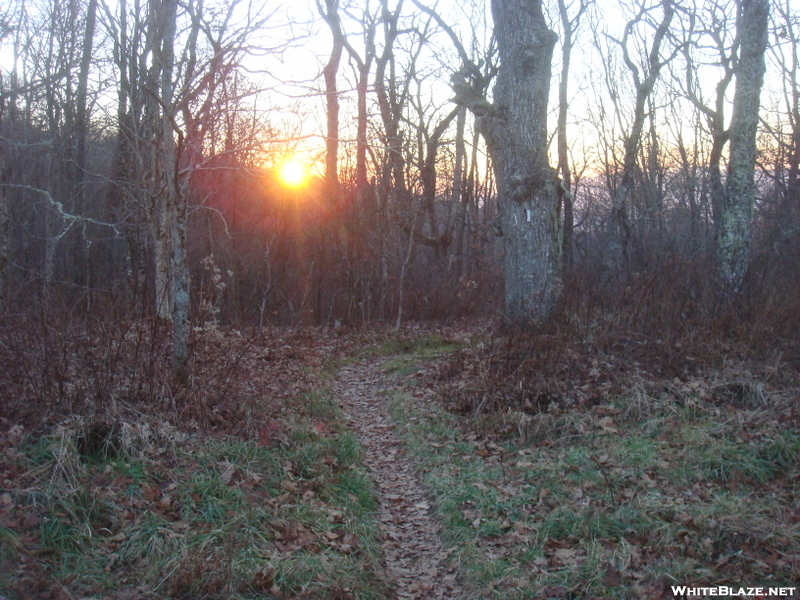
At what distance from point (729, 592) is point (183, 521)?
154 inches

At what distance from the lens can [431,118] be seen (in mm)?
23641

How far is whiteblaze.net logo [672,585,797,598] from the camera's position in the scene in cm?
386

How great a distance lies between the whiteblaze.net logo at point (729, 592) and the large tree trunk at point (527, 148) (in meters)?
6.76

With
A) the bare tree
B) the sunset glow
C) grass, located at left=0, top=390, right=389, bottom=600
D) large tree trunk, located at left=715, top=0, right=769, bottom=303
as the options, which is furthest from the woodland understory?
the bare tree

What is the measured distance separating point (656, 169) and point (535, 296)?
24.3 meters

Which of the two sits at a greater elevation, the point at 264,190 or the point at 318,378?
the point at 264,190

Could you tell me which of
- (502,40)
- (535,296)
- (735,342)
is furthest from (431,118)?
(735,342)

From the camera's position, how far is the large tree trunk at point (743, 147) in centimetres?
1068

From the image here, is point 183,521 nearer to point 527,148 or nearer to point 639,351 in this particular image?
point 639,351

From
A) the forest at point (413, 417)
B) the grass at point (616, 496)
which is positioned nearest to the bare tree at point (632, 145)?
the forest at point (413, 417)

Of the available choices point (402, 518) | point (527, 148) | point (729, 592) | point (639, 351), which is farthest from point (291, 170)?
point (729, 592)

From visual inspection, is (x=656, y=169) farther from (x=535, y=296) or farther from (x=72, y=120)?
(x=72, y=120)

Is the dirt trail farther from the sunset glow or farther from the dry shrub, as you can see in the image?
the sunset glow

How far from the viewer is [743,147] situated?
10828 mm
